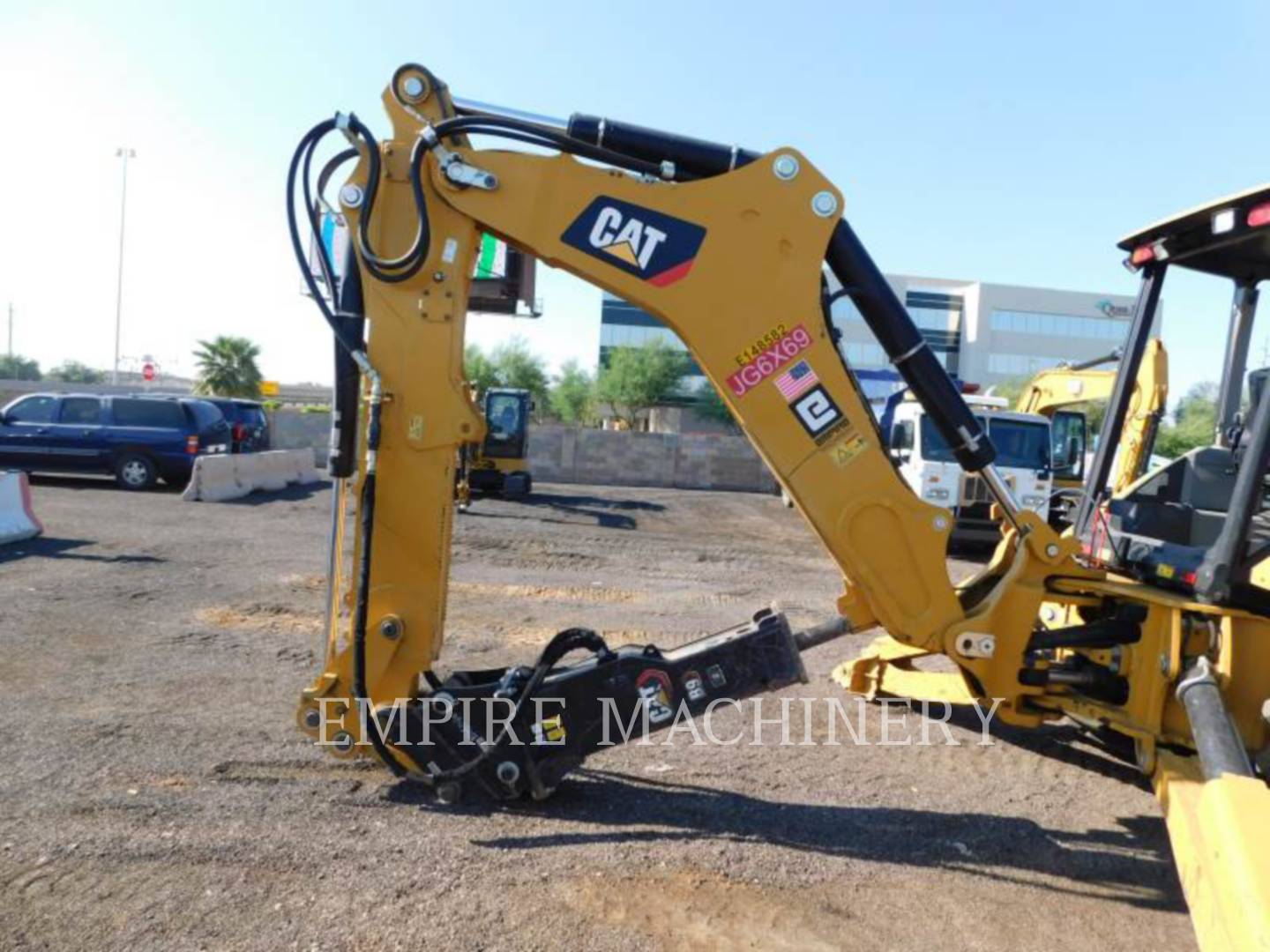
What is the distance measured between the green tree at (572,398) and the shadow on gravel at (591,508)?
35.5m

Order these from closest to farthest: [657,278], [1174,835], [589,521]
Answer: [1174,835] < [657,278] < [589,521]

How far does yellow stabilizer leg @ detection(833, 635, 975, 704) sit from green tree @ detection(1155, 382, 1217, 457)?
19.7 feet

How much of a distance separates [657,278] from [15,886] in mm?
3233

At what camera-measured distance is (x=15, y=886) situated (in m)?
3.07

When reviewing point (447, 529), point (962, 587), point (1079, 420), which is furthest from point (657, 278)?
point (1079, 420)

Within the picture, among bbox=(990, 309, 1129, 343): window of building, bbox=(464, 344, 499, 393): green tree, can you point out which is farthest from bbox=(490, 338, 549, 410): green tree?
bbox=(990, 309, 1129, 343): window of building

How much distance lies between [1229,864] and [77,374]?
358 feet

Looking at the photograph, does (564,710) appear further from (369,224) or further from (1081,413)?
(1081,413)

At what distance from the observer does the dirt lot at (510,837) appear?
3.03m

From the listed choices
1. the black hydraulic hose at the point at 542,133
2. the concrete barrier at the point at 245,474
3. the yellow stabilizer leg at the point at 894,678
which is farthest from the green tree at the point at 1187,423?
the concrete barrier at the point at 245,474

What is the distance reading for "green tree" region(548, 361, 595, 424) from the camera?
5572 centimetres

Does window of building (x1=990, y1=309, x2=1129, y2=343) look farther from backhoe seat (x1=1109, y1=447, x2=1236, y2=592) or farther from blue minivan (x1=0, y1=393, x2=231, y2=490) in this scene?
backhoe seat (x1=1109, y1=447, x2=1236, y2=592)

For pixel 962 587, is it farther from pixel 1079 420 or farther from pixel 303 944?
pixel 1079 420

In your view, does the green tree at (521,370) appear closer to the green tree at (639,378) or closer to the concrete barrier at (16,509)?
the green tree at (639,378)
